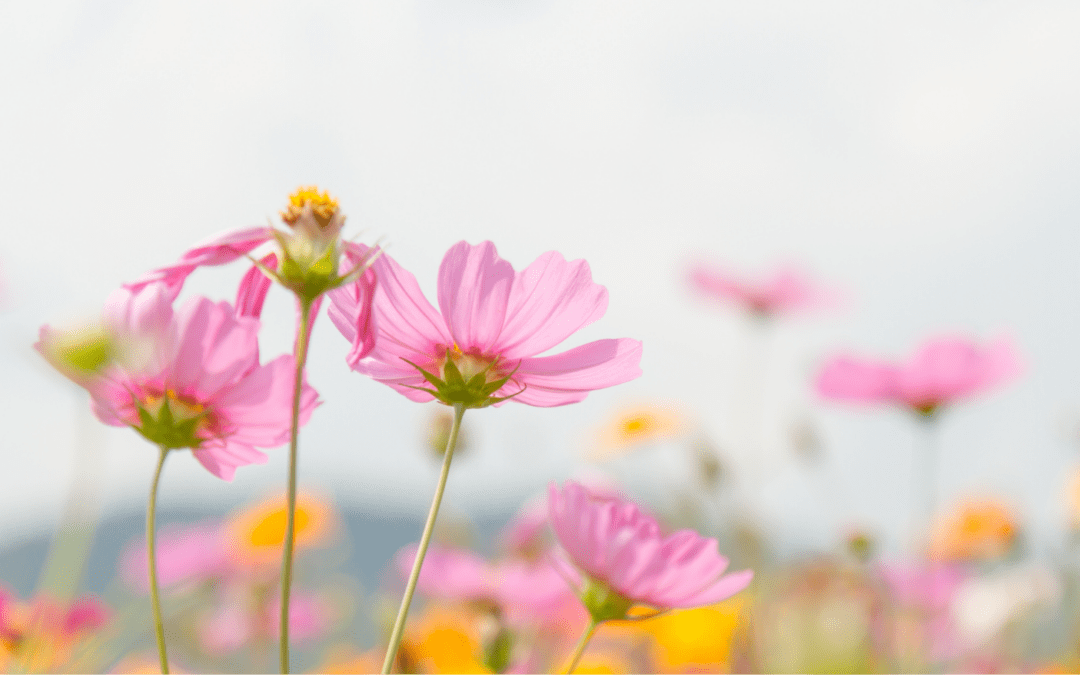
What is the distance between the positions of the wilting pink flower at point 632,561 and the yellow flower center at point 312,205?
0.44 feet

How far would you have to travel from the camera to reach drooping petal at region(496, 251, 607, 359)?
316 mm

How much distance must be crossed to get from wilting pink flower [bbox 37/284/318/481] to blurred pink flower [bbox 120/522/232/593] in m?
0.94

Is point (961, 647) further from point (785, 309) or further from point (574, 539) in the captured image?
point (574, 539)

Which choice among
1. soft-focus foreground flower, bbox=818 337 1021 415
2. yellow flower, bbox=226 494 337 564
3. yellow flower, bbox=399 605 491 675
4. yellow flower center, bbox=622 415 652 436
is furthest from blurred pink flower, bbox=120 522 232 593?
soft-focus foreground flower, bbox=818 337 1021 415

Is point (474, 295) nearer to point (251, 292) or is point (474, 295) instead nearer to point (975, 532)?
point (251, 292)

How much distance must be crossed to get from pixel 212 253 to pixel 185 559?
3.68 feet

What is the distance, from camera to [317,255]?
25 centimetres

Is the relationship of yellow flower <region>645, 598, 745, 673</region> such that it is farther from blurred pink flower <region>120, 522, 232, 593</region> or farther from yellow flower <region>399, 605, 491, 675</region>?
blurred pink flower <region>120, 522, 232, 593</region>

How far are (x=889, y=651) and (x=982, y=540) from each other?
2.16 ft

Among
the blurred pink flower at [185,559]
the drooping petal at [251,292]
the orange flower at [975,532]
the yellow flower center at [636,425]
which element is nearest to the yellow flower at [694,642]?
the yellow flower center at [636,425]

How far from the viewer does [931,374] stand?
2.78ft

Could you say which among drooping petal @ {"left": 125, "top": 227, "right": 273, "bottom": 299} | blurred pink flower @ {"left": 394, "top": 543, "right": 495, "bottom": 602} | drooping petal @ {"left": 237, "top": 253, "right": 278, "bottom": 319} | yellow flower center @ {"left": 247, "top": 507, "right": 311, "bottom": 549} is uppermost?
drooping petal @ {"left": 125, "top": 227, "right": 273, "bottom": 299}

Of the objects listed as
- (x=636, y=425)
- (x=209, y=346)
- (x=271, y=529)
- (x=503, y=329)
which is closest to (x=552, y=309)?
(x=503, y=329)

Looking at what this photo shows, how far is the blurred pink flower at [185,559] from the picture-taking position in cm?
124
